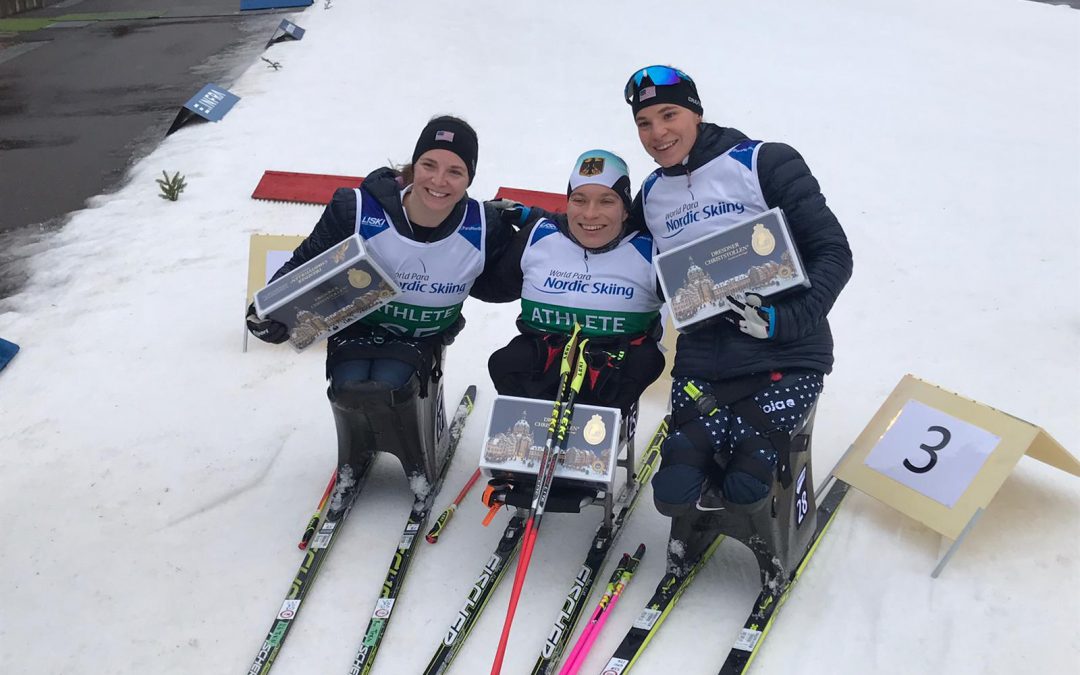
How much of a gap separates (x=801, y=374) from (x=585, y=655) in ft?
4.10

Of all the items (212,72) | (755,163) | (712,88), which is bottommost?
(212,72)

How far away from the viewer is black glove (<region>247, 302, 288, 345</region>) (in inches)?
130

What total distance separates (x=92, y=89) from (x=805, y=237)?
1028 centimetres

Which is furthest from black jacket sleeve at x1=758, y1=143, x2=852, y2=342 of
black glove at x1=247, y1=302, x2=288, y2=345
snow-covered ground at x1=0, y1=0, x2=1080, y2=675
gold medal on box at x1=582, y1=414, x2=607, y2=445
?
black glove at x1=247, y1=302, x2=288, y2=345

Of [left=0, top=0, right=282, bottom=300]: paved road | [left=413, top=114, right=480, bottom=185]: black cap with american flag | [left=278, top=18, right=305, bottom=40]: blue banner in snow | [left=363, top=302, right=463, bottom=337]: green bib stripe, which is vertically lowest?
[left=0, top=0, right=282, bottom=300]: paved road

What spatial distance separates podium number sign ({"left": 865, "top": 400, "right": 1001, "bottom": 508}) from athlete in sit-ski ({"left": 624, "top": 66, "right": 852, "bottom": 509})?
77 centimetres

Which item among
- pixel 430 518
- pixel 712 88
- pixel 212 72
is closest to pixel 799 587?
pixel 430 518

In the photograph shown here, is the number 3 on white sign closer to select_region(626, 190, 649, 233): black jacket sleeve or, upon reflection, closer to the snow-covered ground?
the snow-covered ground

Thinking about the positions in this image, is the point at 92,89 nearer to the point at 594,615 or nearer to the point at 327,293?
the point at 327,293

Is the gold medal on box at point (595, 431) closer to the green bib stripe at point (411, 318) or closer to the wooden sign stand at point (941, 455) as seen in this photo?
the green bib stripe at point (411, 318)

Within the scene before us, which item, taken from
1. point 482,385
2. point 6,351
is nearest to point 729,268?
point 482,385

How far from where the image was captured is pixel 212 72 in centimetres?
1120

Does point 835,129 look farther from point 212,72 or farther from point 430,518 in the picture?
point 212,72

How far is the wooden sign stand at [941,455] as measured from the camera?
3.40m
